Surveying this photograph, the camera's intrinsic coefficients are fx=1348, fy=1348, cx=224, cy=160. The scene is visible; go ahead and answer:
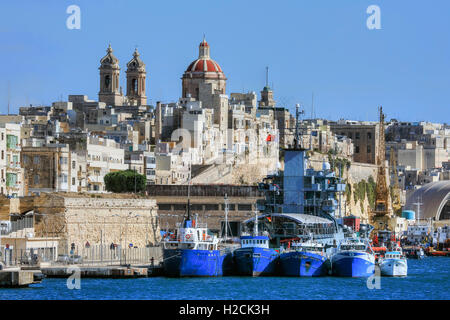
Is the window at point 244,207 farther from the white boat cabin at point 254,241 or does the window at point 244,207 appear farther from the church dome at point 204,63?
the church dome at point 204,63

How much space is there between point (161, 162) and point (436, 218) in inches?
1750

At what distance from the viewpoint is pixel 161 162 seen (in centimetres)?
11650

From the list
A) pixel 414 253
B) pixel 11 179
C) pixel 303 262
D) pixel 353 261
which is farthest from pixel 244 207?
pixel 303 262

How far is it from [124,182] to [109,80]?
165ft

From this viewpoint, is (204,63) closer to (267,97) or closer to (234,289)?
(267,97)

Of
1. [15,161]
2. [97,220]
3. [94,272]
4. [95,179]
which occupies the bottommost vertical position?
[94,272]

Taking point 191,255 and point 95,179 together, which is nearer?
point 191,255

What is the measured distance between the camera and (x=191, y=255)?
67.2 m

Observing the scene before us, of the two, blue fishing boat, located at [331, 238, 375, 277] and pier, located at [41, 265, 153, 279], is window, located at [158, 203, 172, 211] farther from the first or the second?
pier, located at [41, 265, 153, 279]

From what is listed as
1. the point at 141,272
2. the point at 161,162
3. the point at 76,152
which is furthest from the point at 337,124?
the point at 141,272

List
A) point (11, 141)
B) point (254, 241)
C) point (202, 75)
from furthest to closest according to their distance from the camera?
point (202, 75) → point (11, 141) → point (254, 241)

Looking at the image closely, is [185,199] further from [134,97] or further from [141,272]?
[134,97]

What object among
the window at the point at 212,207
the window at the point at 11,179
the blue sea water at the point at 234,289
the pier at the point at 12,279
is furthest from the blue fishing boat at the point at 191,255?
the window at the point at 212,207

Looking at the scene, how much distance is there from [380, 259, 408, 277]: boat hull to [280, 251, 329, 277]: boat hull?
4.70 meters
